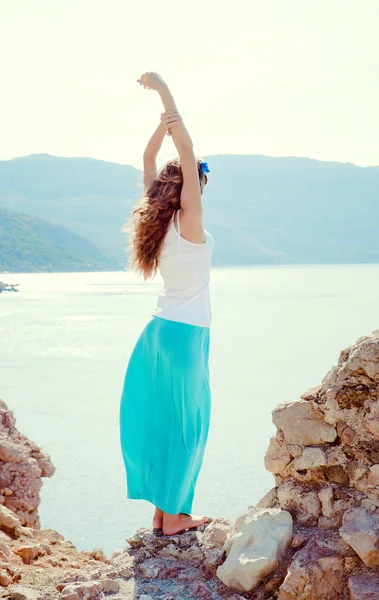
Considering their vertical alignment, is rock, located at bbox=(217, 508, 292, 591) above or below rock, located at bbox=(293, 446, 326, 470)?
below

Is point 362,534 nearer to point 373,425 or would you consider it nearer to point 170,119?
point 373,425

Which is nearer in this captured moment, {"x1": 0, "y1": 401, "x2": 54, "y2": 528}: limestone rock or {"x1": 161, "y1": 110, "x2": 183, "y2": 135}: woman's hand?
{"x1": 161, "y1": 110, "x2": 183, "y2": 135}: woman's hand

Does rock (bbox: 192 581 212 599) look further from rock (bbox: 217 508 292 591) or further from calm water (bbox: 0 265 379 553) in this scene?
calm water (bbox: 0 265 379 553)

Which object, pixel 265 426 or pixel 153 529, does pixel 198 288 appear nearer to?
pixel 153 529

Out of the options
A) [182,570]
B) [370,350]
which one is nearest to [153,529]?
[182,570]

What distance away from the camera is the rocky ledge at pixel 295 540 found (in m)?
2.30

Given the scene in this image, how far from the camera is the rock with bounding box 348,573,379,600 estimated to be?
215cm

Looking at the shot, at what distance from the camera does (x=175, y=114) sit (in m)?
2.80

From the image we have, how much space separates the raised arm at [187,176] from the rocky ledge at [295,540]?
733 mm

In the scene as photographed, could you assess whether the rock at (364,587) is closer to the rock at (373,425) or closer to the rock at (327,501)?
the rock at (327,501)

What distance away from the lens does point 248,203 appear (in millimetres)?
165875

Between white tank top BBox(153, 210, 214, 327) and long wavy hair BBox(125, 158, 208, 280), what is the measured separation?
3 centimetres

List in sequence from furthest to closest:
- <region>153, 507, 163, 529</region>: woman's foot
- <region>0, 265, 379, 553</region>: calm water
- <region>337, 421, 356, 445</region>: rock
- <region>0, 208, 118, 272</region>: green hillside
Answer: <region>0, 208, 118, 272</region>: green hillside, <region>0, 265, 379, 553</region>: calm water, <region>153, 507, 163, 529</region>: woman's foot, <region>337, 421, 356, 445</region>: rock

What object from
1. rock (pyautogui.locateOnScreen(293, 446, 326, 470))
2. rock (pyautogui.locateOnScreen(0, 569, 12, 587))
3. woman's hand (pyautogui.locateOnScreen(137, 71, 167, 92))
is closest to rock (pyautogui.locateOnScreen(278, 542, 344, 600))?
rock (pyautogui.locateOnScreen(293, 446, 326, 470))
